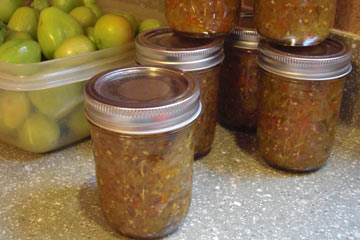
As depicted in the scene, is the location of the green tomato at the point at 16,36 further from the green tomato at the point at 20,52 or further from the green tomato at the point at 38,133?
the green tomato at the point at 38,133

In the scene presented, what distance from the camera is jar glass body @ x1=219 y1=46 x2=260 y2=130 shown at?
83 cm

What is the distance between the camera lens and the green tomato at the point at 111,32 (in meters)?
0.85

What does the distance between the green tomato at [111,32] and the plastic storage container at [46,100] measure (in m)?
0.03

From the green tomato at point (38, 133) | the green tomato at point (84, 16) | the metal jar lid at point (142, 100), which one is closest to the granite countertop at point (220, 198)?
the green tomato at point (38, 133)

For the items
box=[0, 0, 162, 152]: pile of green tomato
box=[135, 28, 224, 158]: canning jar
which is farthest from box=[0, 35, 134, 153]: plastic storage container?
box=[135, 28, 224, 158]: canning jar

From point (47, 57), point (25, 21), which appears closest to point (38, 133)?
point (47, 57)

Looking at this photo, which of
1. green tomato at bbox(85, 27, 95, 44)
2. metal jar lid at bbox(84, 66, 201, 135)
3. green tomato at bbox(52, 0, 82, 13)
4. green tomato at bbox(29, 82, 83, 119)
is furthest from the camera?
green tomato at bbox(52, 0, 82, 13)

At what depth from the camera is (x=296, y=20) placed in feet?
2.19

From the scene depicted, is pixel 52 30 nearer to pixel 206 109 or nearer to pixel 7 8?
pixel 7 8

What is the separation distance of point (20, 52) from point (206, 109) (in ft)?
1.16

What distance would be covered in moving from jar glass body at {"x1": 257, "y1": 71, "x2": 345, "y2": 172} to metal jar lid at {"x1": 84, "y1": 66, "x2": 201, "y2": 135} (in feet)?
0.59

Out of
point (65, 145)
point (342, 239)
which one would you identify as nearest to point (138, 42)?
point (65, 145)

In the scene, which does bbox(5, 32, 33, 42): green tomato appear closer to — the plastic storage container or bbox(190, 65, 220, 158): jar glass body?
the plastic storage container

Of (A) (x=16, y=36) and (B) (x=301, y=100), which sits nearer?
(B) (x=301, y=100)
